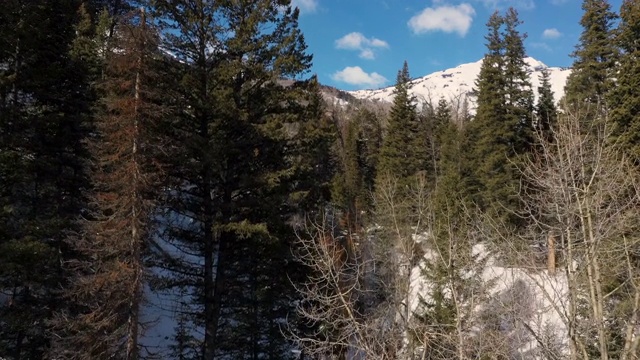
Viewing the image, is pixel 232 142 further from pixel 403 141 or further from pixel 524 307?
pixel 403 141

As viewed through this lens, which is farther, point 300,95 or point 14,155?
point 300,95

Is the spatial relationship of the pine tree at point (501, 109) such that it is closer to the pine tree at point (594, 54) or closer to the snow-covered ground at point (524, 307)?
the pine tree at point (594, 54)

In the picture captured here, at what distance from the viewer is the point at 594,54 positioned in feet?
78.4

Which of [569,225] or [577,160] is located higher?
[577,160]

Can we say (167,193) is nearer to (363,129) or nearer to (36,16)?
(36,16)

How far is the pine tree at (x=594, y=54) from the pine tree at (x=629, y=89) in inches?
123

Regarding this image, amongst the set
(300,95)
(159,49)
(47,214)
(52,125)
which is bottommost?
(47,214)

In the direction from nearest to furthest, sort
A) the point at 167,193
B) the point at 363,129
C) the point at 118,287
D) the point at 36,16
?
1. the point at 118,287
2. the point at 167,193
3. the point at 36,16
4. the point at 363,129

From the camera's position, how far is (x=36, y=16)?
13.0 m

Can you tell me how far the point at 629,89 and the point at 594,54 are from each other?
21.0ft

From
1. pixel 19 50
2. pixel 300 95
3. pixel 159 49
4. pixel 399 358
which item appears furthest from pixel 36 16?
pixel 399 358

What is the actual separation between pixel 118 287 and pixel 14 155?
12.5 feet

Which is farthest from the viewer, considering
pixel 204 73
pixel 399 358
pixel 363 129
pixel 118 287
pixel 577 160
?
pixel 363 129

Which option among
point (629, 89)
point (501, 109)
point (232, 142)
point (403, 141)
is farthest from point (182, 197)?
point (403, 141)
